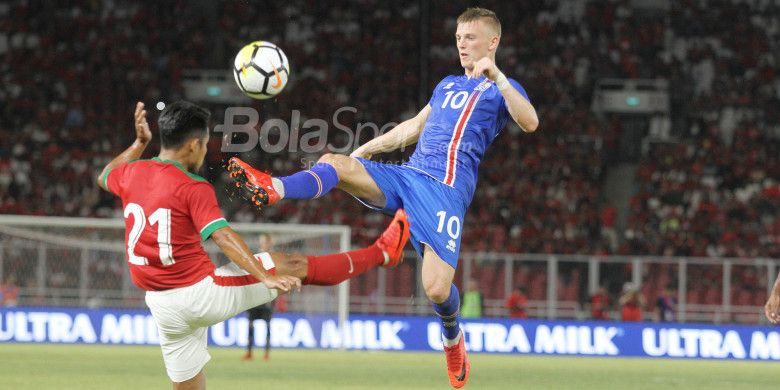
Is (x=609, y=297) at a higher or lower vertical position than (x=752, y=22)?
lower

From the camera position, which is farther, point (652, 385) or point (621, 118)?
point (621, 118)

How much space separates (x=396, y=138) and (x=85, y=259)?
1324 centimetres

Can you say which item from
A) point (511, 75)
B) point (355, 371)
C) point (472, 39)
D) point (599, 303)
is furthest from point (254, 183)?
point (511, 75)

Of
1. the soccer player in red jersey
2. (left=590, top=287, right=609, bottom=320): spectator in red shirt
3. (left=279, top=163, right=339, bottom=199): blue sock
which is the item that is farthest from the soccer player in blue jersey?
(left=590, top=287, right=609, bottom=320): spectator in red shirt

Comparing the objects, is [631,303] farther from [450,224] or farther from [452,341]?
[450,224]

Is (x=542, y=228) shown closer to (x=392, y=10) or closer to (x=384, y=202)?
(x=392, y=10)

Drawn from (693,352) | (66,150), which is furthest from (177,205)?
(66,150)

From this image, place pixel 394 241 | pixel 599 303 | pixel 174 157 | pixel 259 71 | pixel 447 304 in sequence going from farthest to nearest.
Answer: pixel 599 303
pixel 259 71
pixel 447 304
pixel 394 241
pixel 174 157

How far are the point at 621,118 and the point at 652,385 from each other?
16.3m

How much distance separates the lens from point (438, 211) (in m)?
8.47

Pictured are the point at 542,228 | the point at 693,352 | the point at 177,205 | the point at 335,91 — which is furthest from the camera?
the point at 335,91

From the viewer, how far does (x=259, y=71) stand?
10719 mm

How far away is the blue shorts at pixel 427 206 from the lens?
832 centimetres

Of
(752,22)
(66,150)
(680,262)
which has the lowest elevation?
(680,262)
